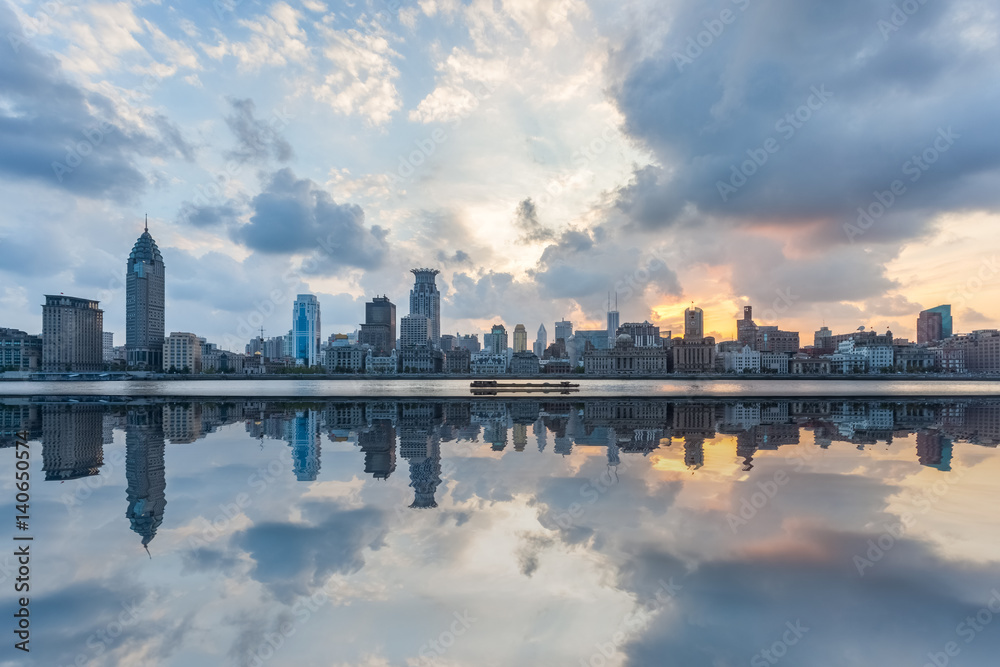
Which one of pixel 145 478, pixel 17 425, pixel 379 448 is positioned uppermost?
pixel 145 478

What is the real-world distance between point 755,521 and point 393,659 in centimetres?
1178

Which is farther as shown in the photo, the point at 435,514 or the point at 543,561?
the point at 435,514

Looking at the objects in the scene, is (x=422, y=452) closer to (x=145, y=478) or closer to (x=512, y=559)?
(x=145, y=478)

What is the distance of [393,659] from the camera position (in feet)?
28.4

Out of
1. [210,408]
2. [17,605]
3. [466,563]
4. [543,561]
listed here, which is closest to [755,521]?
[543,561]

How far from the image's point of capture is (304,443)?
101 feet

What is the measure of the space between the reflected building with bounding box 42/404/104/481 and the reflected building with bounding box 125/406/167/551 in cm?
153

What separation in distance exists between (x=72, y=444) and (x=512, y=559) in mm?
32751

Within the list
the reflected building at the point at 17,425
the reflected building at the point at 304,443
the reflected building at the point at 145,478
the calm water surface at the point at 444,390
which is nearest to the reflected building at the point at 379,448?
the reflected building at the point at 304,443

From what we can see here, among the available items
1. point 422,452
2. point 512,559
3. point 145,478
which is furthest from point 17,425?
point 512,559

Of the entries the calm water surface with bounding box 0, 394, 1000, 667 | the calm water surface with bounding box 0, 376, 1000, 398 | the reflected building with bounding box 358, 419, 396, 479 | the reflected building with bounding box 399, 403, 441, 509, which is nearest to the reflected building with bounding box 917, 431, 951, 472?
the calm water surface with bounding box 0, 394, 1000, 667

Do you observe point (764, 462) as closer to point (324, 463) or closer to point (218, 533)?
point (324, 463)

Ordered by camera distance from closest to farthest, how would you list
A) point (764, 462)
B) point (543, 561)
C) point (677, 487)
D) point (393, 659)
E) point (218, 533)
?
point (393, 659), point (543, 561), point (218, 533), point (677, 487), point (764, 462)

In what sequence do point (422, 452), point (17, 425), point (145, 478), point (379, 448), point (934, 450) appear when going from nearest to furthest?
point (145, 478) < point (422, 452) < point (934, 450) < point (379, 448) < point (17, 425)
